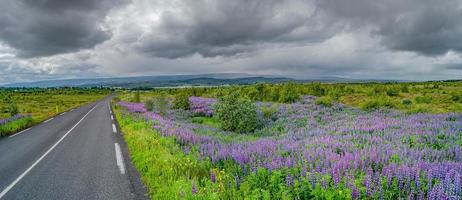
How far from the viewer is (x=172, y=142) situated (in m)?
10.7

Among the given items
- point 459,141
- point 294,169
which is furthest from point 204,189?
point 459,141

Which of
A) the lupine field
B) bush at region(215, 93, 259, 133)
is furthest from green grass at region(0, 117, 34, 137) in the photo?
the lupine field

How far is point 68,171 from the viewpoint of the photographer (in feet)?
31.1

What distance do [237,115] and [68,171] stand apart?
10.5 metres

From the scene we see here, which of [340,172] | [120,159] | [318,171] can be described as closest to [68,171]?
[120,159]

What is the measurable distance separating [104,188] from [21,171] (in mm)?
4212

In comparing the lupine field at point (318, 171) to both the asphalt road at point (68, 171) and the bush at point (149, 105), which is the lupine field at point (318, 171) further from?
the bush at point (149, 105)

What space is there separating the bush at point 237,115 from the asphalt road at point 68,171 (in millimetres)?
6476

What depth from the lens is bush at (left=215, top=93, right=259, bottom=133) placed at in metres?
17.9

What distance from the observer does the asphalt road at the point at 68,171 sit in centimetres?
745

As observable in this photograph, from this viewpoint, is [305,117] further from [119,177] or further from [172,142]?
[119,177]

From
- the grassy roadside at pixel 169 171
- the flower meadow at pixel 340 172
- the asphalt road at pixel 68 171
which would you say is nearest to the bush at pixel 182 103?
the asphalt road at pixel 68 171

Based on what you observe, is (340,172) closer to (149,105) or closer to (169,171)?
(169,171)

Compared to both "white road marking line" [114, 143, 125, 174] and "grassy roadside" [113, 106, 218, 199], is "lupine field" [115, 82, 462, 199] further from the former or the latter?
"white road marking line" [114, 143, 125, 174]
